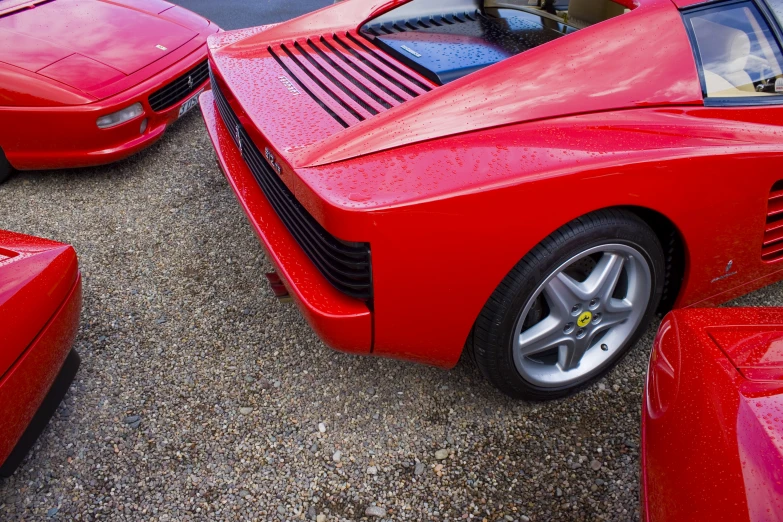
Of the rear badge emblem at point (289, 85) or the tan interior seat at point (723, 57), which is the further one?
the rear badge emblem at point (289, 85)

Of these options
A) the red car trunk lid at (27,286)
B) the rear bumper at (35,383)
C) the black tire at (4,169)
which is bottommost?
the black tire at (4,169)

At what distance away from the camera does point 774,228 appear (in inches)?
81.8

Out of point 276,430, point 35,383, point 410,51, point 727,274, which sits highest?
point 410,51

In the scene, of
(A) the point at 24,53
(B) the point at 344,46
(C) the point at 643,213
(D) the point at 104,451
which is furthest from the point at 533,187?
(A) the point at 24,53

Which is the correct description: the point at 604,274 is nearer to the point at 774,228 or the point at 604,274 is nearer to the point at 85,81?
the point at 774,228

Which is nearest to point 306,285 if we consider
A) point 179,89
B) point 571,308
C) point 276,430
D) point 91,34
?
point 276,430

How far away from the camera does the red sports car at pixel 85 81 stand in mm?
3150

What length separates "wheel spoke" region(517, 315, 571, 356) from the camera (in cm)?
193

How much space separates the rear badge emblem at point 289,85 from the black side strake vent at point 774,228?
1.61 metres

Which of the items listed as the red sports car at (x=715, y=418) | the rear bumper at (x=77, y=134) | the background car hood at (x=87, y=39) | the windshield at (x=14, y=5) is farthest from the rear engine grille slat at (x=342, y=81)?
the windshield at (x=14, y=5)

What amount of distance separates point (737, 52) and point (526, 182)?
958 mm

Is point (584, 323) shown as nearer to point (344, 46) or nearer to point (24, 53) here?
point (344, 46)

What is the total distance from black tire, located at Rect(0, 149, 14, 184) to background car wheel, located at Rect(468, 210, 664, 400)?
2.95 metres

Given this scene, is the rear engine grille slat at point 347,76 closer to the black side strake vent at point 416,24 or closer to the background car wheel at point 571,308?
the black side strake vent at point 416,24
